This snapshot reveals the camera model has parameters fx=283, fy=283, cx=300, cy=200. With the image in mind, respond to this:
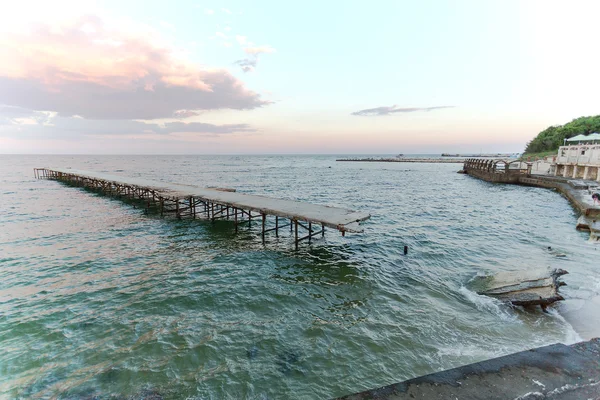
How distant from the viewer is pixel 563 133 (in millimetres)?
76938

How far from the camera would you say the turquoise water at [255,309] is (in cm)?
737

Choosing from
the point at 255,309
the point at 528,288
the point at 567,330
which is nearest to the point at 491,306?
the point at 528,288

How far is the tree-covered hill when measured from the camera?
70.4 m

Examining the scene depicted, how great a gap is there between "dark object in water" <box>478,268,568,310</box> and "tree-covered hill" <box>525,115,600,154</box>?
76.2 metres

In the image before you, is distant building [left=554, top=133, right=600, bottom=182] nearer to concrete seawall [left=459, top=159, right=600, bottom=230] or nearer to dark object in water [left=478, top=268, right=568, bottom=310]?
concrete seawall [left=459, top=159, right=600, bottom=230]

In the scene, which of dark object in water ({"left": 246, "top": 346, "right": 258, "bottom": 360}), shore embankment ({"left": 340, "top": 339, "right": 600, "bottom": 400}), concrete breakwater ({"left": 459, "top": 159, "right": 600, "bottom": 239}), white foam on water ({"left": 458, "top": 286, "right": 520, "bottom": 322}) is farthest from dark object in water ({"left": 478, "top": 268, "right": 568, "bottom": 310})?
concrete breakwater ({"left": 459, "top": 159, "right": 600, "bottom": 239})

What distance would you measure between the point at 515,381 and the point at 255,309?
7.82 metres

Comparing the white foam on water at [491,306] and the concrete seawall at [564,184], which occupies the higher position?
the concrete seawall at [564,184]

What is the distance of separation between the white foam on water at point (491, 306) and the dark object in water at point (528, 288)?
0.27 m

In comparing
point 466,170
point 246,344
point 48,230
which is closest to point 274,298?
point 246,344

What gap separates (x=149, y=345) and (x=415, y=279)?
10776 mm

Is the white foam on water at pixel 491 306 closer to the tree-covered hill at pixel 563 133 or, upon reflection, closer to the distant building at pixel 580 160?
the distant building at pixel 580 160

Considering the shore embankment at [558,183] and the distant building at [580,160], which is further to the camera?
the distant building at [580,160]

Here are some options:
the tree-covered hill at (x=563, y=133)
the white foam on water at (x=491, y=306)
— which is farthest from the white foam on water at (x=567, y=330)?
the tree-covered hill at (x=563, y=133)
